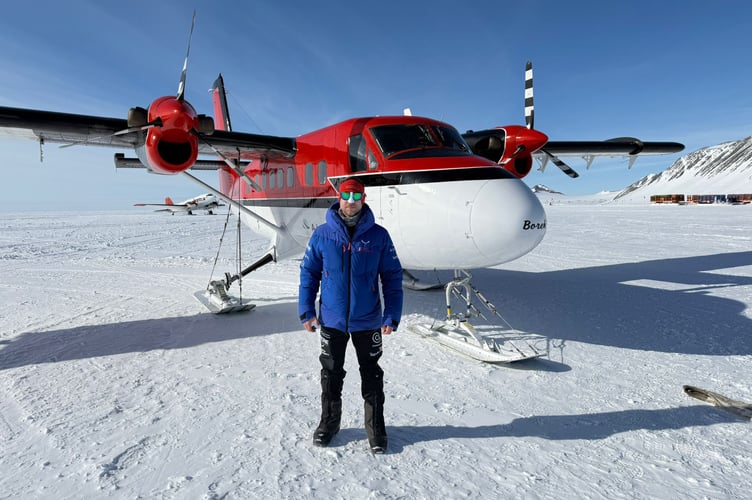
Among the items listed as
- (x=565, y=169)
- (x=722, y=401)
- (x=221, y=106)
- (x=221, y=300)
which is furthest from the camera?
(x=221, y=106)

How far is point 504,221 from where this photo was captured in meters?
4.23

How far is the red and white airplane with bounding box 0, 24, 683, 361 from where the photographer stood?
441 centimetres

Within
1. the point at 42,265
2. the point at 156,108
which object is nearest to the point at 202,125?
the point at 156,108

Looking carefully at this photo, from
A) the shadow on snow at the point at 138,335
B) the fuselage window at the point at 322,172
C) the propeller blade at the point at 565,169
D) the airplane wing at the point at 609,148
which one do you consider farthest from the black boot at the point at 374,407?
the airplane wing at the point at 609,148

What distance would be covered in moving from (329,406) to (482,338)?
2.43 meters

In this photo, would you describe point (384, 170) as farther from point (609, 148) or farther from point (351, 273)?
point (609, 148)

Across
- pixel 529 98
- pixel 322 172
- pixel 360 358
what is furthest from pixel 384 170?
pixel 529 98

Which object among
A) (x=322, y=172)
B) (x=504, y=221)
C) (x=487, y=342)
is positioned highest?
(x=322, y=172)

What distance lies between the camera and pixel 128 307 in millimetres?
7359

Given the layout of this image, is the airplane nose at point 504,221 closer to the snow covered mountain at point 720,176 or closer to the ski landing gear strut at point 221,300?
the ski landing gear strut at point 221,300

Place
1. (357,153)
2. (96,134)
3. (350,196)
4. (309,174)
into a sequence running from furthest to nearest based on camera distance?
(309,174) < (96,134) < (357,153) < (350,196)

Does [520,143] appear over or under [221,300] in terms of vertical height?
over

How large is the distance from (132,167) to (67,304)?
9.40ft

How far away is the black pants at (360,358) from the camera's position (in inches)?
117
